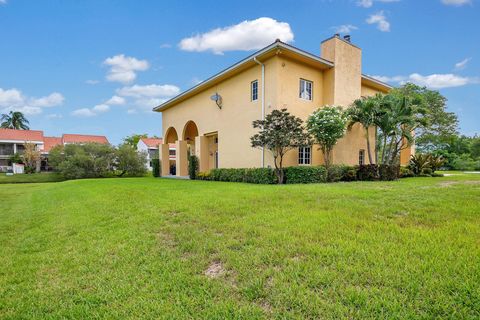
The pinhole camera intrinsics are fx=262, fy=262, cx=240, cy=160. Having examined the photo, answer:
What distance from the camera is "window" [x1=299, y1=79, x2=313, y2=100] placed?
14.3 metres

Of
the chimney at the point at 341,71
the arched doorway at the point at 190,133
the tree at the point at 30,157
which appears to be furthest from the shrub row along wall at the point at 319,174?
the tree at the point at 30,157

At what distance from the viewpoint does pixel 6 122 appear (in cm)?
5019

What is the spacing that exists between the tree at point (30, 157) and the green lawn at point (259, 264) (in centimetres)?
3839

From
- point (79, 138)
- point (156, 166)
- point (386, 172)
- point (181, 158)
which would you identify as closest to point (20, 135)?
point (79, 138)

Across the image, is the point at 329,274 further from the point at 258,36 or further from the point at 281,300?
the point at 258,36

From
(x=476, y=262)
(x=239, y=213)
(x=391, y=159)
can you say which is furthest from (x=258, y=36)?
(x=476, y=262)

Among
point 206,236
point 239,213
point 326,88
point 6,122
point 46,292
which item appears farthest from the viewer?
point 6,122

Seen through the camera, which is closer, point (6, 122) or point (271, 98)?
point (271, 98)

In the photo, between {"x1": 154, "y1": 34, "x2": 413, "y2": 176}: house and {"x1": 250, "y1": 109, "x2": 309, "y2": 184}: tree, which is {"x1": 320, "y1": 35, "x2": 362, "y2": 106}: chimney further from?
{"x1": 250, "y1": 109, "x2": 309, "y2": 184}: tree

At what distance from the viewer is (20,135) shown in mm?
41625

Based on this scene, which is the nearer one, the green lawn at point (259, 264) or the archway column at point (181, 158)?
the green lawn at point (259, 264)

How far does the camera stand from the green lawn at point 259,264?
2438mm

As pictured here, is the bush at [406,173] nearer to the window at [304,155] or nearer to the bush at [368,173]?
the bush at [368,173]

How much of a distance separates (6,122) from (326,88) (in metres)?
61.0
